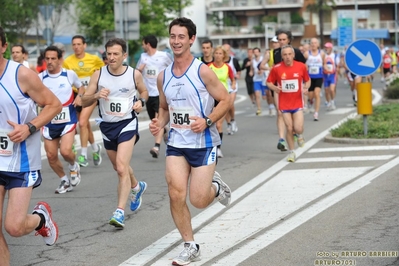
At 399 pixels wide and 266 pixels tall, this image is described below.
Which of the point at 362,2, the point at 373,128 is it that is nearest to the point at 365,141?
the point at 373,128

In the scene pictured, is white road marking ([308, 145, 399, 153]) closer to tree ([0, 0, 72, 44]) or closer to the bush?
the bush

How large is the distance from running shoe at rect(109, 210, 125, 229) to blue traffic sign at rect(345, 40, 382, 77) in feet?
26.9

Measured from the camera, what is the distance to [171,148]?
24.6 feet

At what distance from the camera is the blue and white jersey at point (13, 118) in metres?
6.63

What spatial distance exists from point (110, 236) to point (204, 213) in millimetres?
1325

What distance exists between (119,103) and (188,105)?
2353 mm

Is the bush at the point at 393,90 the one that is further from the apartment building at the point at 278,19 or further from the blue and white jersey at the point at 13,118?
the apartment building at the point at 278,19

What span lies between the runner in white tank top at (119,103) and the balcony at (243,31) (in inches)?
3300

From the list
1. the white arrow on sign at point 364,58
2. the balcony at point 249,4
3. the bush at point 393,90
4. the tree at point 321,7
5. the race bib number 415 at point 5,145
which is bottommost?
the bush at point 393,90

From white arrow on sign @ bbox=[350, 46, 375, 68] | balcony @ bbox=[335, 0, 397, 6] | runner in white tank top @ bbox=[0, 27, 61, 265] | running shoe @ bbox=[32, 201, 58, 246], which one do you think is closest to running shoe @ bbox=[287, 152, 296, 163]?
white arrow on sign @ bbox=[350, 46, 375, 68]

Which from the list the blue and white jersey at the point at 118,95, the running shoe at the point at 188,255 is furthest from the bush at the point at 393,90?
the running shoe at the point at 188,255

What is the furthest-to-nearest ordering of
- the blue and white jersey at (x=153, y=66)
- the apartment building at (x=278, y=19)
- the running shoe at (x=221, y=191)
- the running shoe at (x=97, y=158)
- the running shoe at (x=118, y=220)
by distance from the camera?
the apartment building at (x=278, y=19) → the blue and white jersey at (x=153, y=66) → the running shoe at (x=97, y=158) → the running shoe at (x=118, y=220) → the running shoe at (x=221, y=191)

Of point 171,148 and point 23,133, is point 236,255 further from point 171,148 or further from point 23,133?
point 23,133

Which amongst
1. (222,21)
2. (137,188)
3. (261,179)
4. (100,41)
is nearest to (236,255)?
(137,188)
